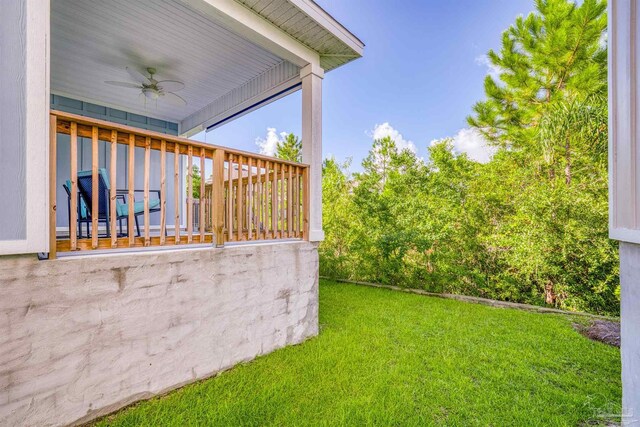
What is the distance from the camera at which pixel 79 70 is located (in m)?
4.36

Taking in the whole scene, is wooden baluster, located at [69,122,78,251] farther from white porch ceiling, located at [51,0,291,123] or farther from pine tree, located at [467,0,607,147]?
pine tree, located at [467,0,607,147]

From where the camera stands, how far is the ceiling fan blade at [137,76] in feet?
14.7

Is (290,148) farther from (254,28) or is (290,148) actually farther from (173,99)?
(254,28)

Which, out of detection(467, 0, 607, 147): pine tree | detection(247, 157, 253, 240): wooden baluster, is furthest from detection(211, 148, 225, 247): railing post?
detection(467, 0, 607, 147): pine tree

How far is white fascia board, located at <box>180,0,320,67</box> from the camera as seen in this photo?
2.89 metres

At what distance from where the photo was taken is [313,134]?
3.83m

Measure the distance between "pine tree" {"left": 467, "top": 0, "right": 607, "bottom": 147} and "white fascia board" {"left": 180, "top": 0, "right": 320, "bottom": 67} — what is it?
7303 millimetres

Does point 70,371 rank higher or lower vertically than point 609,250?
lower

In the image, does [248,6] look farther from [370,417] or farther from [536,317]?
[536,317]

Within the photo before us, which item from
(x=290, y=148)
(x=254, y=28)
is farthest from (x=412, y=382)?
(x=290, y=148)

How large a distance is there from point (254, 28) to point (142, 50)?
1.87 metres

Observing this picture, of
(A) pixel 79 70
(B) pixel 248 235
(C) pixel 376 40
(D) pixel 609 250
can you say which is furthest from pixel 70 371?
(C) pixel 376 40

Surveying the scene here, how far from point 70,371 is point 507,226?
6.83 meters

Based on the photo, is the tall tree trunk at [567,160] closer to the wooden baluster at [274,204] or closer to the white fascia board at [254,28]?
the white fascia board at [254,28]
